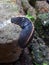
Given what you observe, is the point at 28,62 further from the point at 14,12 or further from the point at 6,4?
the point at 6,4

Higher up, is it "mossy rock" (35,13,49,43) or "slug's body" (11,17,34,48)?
"slug's body" (11,17,34,48)

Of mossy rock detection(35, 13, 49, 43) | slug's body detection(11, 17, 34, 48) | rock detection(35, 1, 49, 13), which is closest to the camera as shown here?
slug's body detection(11, 17, 34, 48)

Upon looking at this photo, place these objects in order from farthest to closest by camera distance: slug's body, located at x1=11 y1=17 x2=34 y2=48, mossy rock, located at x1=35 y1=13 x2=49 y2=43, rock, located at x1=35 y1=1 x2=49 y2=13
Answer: rock, located at x1=35 y1=1 x2=49 y2=13 < mossy rock, located at x1=35 y1=13 x2=49 y2=43 < slug's body, located at x1=11 y1=17 x2=34 y2=48

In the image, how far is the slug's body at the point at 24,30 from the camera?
3988 mm

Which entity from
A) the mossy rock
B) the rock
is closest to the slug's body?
the mossy rock

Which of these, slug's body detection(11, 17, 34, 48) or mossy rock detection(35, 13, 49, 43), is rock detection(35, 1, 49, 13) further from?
slug's body detection(11, 17, 34, 48)

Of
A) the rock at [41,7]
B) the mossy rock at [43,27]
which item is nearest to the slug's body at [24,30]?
the mossy rock at [43,27]

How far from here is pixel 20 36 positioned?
3.99 meters

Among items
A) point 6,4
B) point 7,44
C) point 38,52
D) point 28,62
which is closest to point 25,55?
point 28,62

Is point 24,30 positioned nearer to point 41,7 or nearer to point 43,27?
point 43,27

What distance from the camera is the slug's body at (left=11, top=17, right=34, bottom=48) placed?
399 cm

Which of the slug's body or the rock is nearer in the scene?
the slug's body

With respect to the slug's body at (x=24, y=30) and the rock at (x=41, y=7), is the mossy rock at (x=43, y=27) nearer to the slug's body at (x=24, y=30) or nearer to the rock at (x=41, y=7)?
the rock at (x=41, y=7)

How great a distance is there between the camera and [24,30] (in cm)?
412
